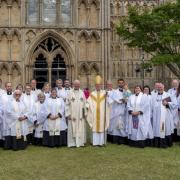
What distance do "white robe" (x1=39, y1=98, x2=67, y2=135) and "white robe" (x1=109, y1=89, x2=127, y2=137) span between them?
168cm

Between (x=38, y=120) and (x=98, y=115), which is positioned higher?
(x=98, y=115)

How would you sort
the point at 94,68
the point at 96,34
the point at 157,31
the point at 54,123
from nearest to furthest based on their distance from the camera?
the point at 54,123 < the point at 157,31 < the point at 96,34 < the point at 94,68

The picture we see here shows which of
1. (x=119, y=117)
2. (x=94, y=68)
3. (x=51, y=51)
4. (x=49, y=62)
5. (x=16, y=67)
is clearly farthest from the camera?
(x=51, y=51)

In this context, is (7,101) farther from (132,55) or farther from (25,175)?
(132,55)

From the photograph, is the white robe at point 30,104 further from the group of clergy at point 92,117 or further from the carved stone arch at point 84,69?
the carved stone arch at point 84,69

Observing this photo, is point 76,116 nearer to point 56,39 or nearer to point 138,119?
point 138,119

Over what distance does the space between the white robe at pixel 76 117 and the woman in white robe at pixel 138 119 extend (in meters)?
1.44

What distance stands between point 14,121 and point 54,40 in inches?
564

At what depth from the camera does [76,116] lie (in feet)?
46.8

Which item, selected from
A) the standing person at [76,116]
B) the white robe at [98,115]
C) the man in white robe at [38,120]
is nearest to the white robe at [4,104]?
the man in white robe at [38,120]

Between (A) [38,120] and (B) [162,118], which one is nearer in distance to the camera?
(B) [162,118]

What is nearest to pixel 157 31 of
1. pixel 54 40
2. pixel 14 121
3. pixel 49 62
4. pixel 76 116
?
pixel 54 40

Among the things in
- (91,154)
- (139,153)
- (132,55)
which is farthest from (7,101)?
(132,55)

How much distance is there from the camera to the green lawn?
9969 mm
